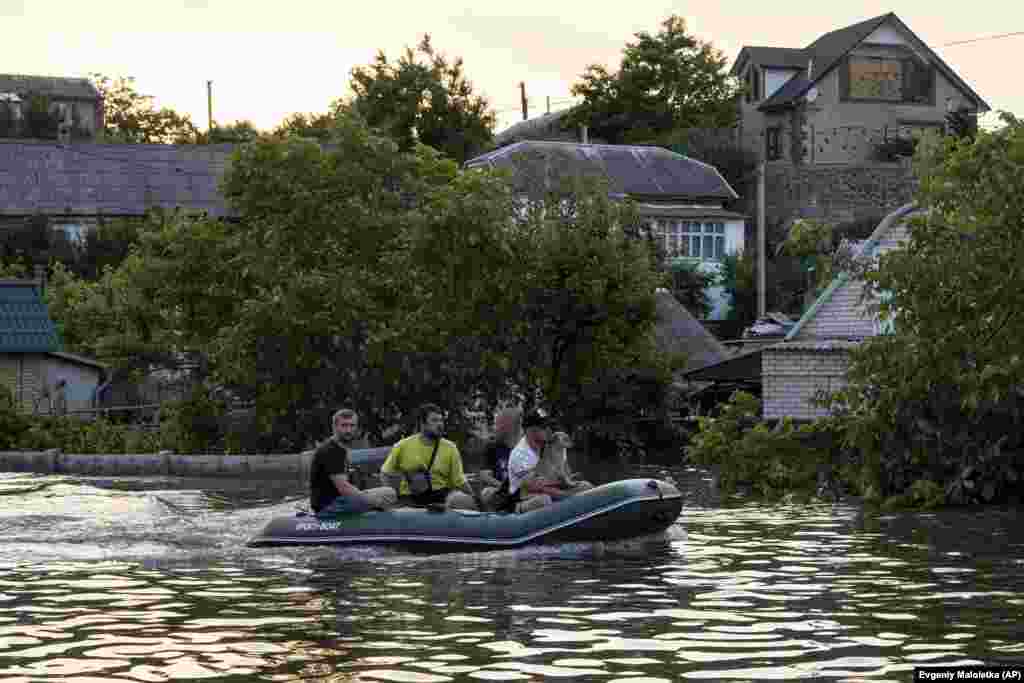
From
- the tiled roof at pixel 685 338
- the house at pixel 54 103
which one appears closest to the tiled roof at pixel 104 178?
the house at pixel 54 103

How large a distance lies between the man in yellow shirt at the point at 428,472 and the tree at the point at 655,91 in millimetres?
64945

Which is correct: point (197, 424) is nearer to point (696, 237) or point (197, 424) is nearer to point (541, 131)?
point (696, 237)

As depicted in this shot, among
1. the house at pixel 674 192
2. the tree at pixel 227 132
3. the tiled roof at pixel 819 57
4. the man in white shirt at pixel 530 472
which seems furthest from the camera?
the tree at pixel 227 132

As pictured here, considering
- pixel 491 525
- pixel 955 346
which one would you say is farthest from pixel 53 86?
pixel 491 525

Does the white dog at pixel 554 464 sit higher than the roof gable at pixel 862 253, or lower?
lower

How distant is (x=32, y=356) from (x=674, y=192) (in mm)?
29846

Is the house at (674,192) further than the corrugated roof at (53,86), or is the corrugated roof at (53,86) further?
the corrugated roof at (53,86)

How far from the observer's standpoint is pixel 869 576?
19375mm

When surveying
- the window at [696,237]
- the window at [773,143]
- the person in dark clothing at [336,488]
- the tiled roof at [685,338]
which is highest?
the window at [773,143]

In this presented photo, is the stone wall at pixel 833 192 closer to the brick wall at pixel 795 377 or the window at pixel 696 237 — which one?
the window at pixel 696 237

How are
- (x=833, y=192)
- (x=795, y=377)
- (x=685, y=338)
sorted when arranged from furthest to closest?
(x=833, y=192)
(x=685, y=338)
(x=795, y=377)

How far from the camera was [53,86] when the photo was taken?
12938cm

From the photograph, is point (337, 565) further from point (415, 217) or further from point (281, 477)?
point (415, 217)

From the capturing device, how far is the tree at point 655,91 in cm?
8800
